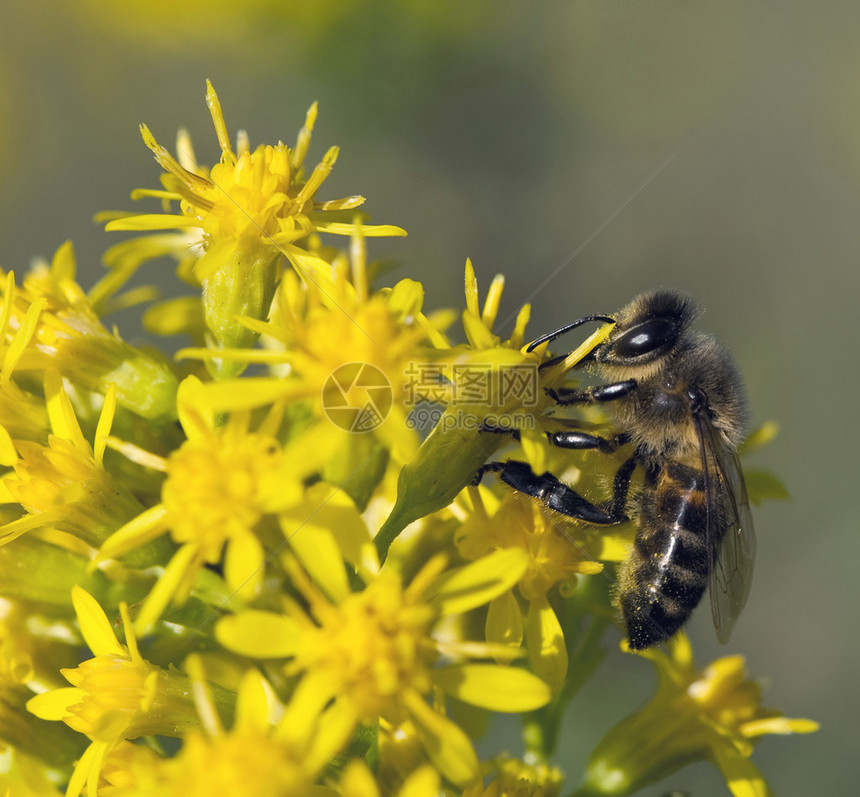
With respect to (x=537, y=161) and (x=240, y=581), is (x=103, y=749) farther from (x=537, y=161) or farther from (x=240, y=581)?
(x=537, y=161)

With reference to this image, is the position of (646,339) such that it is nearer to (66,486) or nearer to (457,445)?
(457,445)

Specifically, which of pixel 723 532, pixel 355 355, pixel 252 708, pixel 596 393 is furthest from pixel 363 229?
pixel 723 532

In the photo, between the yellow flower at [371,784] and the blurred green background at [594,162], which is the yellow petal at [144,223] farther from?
the blurred green background at [594,162]

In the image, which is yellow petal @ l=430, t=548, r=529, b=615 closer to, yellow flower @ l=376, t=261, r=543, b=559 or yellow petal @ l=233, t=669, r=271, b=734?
yellow flower @ l=376, t=261, r=543, b=559

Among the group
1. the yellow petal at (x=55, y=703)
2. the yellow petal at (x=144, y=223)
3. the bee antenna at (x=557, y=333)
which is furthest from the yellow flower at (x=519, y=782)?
the yellow petal at (x=144, y=223)

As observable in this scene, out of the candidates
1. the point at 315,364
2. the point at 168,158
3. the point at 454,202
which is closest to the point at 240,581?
the point at 315,364

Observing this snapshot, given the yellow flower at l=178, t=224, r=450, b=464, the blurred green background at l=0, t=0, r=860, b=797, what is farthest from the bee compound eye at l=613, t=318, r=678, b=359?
the blurred green background at l=0, t=0, r=860, b=797

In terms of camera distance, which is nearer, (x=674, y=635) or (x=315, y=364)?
(x=315, y=364)
